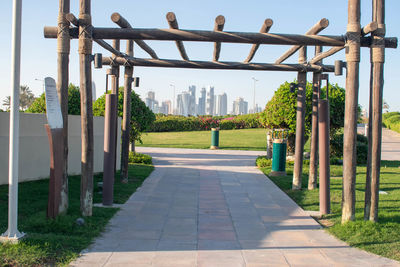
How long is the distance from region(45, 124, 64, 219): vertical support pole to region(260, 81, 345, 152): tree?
10325mm

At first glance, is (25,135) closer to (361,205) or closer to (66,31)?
(66,31)

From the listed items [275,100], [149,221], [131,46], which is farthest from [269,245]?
[275,100]

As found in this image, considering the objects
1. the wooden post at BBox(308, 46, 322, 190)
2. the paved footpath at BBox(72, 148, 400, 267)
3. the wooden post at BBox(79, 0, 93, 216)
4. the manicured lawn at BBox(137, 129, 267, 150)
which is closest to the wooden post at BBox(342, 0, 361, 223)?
the paved footpath at BBox(72, 148, 400, 267)

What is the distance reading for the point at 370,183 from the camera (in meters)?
6.45

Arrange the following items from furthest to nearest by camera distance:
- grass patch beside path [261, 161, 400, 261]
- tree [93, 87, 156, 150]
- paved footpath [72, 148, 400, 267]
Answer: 1. tree [93, 87, 156, 150]
2. grass patch beside path [261, 161, 400, 261]
3. paved footpath [72, 148, 400, 267]

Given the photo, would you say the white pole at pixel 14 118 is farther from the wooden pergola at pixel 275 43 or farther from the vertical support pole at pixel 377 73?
the vertical support pole at pixel 377 73

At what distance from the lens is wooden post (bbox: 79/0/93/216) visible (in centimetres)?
651

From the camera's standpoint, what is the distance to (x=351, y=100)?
6.38 metres

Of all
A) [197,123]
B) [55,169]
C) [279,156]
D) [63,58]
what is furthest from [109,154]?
[197,123]

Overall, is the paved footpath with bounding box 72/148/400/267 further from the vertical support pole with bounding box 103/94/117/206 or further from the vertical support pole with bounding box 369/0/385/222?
the vertical support pole with bounding box 369/0/385/222

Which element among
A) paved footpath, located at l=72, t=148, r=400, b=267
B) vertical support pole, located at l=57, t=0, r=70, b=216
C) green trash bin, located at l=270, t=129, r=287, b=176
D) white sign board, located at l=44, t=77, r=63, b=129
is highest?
vertical support pole, located at l=57, t=0, r=70, b=216

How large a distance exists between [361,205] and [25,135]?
24.1 feet

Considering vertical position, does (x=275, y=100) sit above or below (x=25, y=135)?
above

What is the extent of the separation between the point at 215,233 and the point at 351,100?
2866 millimetres
